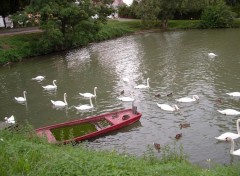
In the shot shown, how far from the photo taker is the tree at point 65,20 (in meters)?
39.5

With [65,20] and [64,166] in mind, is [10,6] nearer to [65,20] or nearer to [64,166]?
[65,20]

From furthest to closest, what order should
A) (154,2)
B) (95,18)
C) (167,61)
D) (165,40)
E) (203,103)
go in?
1. (154,2)
2. (165,40)
3. (95,18)
4. (167,61)
5. (203,103)

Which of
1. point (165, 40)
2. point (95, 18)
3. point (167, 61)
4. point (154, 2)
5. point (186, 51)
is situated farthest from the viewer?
point (154, 2)

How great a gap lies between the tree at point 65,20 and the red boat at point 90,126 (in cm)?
2206

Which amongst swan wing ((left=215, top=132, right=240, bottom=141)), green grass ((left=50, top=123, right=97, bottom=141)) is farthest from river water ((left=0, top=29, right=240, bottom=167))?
green grass ((left=50, top=123, right=97, bottom=141))

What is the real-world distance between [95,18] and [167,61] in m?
13.3

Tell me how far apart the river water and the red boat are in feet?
1.29

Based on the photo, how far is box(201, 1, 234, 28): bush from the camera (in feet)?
183

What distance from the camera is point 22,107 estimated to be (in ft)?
76.5

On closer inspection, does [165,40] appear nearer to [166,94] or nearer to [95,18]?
[95,18]

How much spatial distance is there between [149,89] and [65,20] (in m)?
19.7

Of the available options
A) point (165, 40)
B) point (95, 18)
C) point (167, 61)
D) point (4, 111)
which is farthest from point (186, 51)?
point (4, 111)

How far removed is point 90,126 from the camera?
1869 cm

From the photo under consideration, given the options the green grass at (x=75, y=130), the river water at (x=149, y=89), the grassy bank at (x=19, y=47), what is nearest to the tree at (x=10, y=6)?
the grassy bank at (x=19, y=47)
